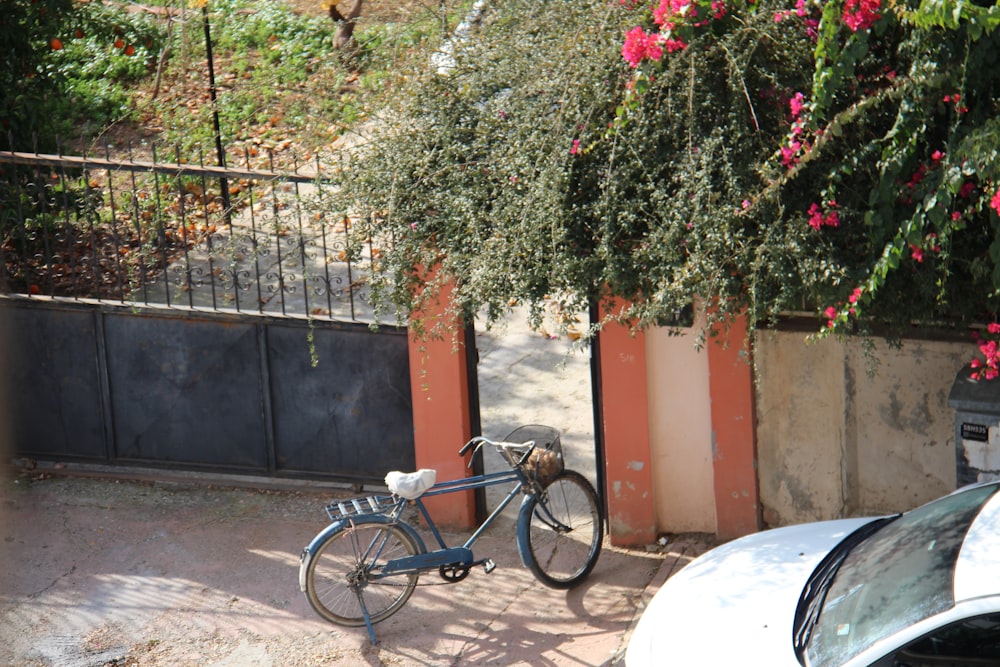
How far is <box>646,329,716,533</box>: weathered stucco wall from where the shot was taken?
22.5 feet

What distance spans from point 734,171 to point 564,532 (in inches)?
94.3

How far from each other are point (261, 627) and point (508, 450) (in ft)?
5.59

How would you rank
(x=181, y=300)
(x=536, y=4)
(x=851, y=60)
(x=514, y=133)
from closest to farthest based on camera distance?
(x=851, y=60)
(x=514, y=133)
(x=536, y=4)
(x=181, y=300)

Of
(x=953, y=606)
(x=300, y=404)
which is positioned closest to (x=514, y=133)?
(x=300, y=404)

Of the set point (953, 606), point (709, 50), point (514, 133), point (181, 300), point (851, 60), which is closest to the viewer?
point (953, 606)

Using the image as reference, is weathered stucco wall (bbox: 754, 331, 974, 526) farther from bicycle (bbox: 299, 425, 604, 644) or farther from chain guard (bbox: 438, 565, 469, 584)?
chain guard (bbox: 438, 565, 469, 584)

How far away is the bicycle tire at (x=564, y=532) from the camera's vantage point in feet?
21.6

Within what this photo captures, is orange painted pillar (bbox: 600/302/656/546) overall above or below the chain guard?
above

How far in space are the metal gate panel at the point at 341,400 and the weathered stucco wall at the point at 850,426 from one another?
234cm

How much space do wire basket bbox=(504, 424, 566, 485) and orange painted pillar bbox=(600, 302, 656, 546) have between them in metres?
0.41

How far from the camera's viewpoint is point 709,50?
233 inches

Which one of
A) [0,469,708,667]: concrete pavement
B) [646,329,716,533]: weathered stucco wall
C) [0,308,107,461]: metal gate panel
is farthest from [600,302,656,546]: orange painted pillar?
[0,308,107,461]: metal gate panel

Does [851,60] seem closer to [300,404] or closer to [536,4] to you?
[536,4]

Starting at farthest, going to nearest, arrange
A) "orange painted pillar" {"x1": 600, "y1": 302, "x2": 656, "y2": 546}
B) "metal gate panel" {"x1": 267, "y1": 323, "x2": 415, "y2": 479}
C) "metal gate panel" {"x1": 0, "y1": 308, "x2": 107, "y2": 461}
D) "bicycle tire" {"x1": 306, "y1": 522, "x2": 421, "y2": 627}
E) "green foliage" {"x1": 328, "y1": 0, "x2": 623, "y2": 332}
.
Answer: "metal gate panel" {"x1": 0, "y1": 308, "x2": 107, "y2": 461}, "metal gate panel" {"x1": 267, "y1": 323, "x2": 415, "y2": 479}, "orange painted pillar" {"x1": 600, "y1": 302, "x2": 656, "y2": 546}, "bicycle tire" {"x1": 306, "y1": 522, "x2": 421, "y2": 627}, "green foliage" {"x1": 328, "y1": 0, "x2": 623, "y2": 332}
